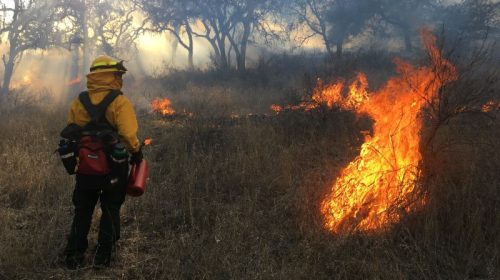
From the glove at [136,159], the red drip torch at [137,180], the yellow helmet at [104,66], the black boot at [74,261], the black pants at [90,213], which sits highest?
the yellow helmet at [104,66]

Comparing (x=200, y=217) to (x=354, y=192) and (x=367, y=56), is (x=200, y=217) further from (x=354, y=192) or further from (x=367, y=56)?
(x=367, y=56)

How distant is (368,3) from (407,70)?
21.1 m

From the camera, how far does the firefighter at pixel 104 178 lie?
3412 millimetres

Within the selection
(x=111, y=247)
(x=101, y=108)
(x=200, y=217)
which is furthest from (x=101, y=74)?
(x=200, y=217)

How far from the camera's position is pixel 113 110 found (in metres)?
3.42

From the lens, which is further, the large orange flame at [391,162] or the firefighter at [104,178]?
the large orange flame at [391,162]

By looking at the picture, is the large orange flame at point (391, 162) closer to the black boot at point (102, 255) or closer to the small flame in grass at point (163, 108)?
the black boot at point (102, 255)

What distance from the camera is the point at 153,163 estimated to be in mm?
6500

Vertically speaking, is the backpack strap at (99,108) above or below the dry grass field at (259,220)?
above

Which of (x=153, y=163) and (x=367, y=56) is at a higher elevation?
(x=367, y=56)

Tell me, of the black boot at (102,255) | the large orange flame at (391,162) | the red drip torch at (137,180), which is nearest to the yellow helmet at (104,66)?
the red drip torch at (137,180)

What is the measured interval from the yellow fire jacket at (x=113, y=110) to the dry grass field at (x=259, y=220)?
3.54 feet

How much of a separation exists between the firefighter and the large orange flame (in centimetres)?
200

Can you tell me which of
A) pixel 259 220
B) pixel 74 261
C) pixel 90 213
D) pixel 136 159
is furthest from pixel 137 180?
pixel 259 220
